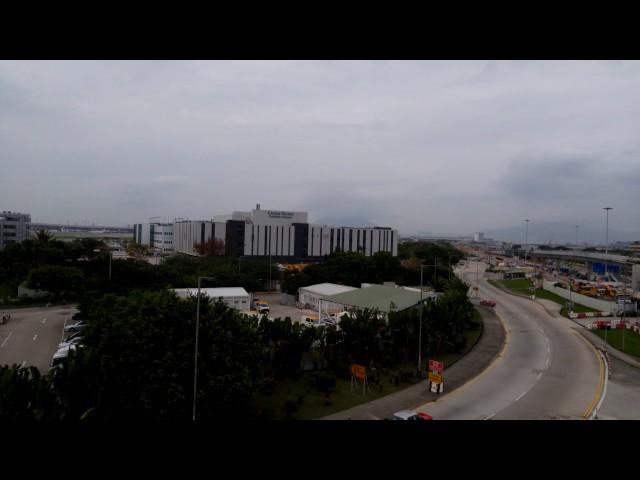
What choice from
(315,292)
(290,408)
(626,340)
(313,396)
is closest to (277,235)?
(315,292)

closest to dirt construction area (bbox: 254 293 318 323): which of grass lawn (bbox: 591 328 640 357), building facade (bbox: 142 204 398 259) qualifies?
grass lawn (bbox: 591 328 640 357)

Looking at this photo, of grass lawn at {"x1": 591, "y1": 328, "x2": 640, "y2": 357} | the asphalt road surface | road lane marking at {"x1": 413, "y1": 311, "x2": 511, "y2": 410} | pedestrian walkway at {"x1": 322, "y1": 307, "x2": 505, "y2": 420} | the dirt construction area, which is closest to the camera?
pedestrian walkway at {"x1": 322, "y1": 307, "x2": 505, "y2": 420}

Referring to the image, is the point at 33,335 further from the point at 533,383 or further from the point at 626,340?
the point at 626,340

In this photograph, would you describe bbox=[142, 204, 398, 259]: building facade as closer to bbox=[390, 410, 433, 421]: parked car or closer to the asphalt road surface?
the asphalt road surface

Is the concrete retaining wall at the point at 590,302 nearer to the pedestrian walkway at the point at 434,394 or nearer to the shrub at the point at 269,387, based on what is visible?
the pedestrian walkway at the point at 434,394

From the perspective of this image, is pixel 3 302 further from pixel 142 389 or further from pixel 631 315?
pixel 631 315

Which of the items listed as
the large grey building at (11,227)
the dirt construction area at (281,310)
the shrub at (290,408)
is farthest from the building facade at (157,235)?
the shrub at (290,408)

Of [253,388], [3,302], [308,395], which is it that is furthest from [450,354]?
[3,302]
